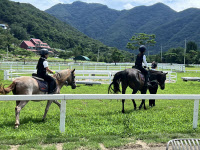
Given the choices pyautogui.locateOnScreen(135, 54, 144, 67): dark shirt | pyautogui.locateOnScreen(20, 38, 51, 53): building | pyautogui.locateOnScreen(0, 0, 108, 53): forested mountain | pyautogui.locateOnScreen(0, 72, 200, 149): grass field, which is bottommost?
pyautogui.locateOnScreen(0, 72, 200, 149): grass field

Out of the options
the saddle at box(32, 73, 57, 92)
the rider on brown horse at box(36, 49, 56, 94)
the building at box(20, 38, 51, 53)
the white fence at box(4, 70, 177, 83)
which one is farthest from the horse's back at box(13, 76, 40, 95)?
the building at box(20, 38, 51, 53)

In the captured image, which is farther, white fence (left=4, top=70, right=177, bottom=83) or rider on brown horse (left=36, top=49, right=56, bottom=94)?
white fence (left=4, top=70, right=177, bottom=83)

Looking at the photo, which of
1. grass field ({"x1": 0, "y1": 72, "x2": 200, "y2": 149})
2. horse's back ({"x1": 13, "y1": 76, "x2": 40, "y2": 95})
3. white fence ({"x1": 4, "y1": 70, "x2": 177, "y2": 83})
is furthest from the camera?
white fence ({"x1": 4, "y1": 70, "x2": 177, "y2": 83})

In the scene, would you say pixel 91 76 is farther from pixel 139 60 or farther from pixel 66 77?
pixel 66 77

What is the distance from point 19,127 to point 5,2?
210595 mm

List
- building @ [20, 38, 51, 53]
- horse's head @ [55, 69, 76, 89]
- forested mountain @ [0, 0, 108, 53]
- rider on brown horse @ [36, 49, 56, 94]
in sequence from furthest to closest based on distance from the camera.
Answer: forested mountain @ [0, 0, 108, 53]
building @ [20, 38, 51, 53]
horse's head @ [55, 69, 76, 89]
rider on brown horse @ [36, 49, 56, 94]

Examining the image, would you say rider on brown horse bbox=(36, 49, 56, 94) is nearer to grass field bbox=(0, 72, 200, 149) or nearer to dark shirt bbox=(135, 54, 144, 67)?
grass field bbox=(0, 72, 200, 149)

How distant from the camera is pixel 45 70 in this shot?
239 inches

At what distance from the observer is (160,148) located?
4.51 meters

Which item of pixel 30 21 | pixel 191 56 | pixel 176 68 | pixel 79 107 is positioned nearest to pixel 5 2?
pixel 30 21

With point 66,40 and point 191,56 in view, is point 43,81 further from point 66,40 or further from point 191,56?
point 66,40

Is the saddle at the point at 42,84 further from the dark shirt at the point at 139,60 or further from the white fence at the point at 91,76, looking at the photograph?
the white fence at the point at 91,76

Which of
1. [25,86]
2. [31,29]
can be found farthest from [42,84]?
[31,29]

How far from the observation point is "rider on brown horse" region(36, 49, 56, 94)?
6008mm
